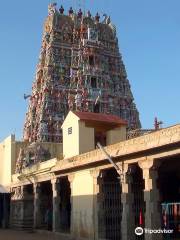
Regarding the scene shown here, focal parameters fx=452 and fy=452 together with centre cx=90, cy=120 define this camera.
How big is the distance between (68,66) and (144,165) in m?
40.9

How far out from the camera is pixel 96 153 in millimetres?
20844

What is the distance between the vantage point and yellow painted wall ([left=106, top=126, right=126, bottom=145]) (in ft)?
91.7

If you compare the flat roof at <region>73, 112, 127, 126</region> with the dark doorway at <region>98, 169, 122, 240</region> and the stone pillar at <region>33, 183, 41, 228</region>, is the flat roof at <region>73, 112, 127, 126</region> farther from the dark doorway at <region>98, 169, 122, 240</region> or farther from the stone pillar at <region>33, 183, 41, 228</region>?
the stone pillar at <region>33, 183, 41, 228</region>

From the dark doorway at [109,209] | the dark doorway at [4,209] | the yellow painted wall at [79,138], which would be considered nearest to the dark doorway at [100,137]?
the yellow painted wall at [79,138]

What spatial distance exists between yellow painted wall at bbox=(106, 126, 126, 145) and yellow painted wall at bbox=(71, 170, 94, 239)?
16.5ft

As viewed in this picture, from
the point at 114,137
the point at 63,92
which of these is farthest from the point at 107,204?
the point at 63,92

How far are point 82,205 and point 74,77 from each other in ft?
113

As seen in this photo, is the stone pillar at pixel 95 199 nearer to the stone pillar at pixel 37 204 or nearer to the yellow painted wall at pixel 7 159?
the stone pillar at pixel 37 204

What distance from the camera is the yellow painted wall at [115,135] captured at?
28.0 meters

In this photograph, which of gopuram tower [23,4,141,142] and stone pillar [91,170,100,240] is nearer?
stone pillar [91,170,100,240]

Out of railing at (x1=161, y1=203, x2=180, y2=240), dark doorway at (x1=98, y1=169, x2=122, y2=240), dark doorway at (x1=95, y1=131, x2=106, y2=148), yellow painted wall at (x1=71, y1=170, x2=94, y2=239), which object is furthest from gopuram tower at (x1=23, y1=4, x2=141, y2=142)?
railing at (x1=161, y1=203, x2=180, y2=240)

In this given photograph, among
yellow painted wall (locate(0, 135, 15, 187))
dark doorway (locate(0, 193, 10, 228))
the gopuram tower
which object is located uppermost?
the gopuram tower

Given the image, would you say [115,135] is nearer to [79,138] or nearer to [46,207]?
[79,138]

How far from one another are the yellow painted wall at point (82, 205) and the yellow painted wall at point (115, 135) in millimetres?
5033
